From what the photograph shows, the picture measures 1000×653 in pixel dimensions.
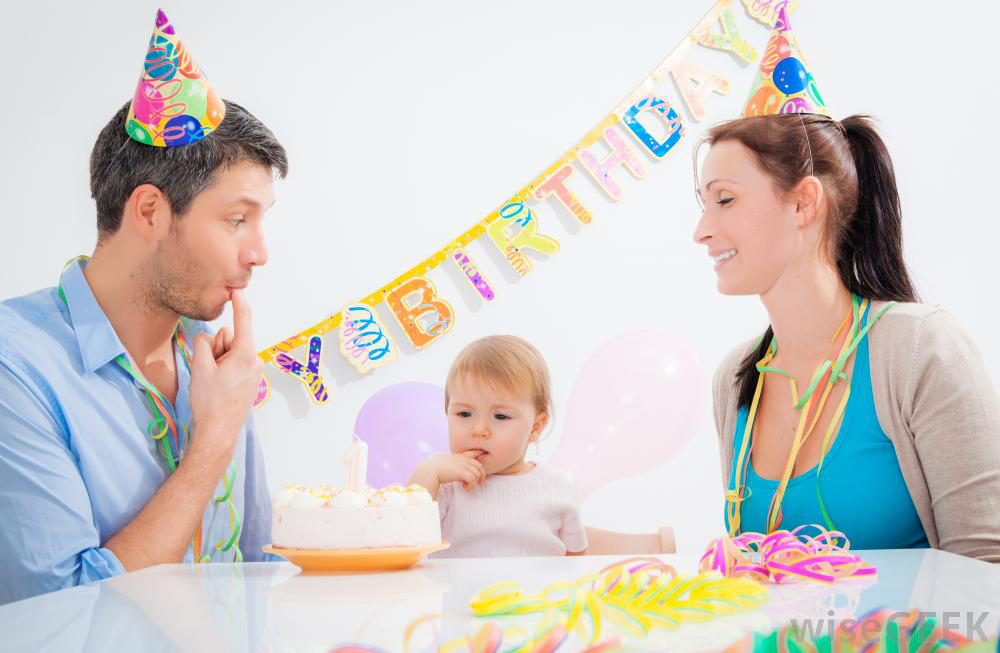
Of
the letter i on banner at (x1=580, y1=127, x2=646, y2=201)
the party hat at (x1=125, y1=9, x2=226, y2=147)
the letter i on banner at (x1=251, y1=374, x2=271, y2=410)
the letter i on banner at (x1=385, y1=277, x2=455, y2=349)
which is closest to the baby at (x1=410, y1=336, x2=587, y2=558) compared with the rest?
the party hat at (x1=125, y1=9, x2=226, y2=147)

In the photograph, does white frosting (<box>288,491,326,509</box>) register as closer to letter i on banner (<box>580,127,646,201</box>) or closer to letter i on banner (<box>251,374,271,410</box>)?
letter i on banner (<box>251,374,271,410</box>)

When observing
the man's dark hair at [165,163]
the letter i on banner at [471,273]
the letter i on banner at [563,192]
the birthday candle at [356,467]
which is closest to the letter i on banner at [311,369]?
the letter i on banner at [471,273]

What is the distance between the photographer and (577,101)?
303cm

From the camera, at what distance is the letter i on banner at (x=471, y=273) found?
291 cm

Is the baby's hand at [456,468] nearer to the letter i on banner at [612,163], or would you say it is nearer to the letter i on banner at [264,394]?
the letter i on banner at [264,394]

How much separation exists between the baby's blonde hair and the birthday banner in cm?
91

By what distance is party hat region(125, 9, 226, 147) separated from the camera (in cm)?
140

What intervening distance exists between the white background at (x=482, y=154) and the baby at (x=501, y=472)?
0.95m

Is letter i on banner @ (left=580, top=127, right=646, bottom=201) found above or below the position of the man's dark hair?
above

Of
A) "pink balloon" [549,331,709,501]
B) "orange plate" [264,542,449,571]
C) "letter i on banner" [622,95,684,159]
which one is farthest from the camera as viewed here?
"letter i on banner" [622,95,684,159]

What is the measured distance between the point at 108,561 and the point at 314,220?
6.28 ft

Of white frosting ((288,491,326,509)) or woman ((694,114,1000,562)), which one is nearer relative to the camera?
white frosting ((288,491,326,509))

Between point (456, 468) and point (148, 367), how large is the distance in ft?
1.99

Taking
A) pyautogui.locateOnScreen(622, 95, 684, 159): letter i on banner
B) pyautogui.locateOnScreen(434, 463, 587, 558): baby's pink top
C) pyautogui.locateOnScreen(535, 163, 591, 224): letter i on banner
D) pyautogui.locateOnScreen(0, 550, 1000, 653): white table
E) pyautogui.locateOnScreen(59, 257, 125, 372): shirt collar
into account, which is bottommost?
pyautogui.locateOnScreen(434, 463, 587, 558): baby's pink top
